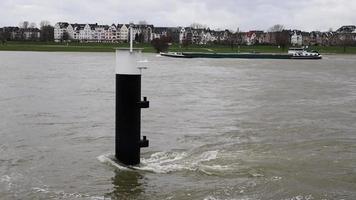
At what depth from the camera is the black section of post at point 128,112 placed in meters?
13.3

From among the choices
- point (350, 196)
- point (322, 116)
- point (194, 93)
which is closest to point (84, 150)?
point (350, 196)

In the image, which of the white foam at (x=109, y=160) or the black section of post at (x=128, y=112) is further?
the white foam at (x=109, y=160)

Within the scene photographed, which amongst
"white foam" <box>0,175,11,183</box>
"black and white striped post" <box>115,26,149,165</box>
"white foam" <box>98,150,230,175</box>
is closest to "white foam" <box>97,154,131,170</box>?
"white foam" <box>98,150,230,175</box>

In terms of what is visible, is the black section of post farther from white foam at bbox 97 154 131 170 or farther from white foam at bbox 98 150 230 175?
white foam at bbox 98 150 230 175

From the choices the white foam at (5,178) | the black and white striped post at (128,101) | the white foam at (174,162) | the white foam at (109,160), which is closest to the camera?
the white foam at (5,178)

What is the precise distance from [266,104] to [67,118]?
416 inches

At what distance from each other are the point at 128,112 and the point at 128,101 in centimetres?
24

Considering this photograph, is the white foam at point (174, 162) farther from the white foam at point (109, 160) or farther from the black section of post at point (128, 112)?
the black section of post at point (128, 112)

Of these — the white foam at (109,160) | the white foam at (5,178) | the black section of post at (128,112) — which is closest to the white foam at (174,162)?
the white foam at (109,160)

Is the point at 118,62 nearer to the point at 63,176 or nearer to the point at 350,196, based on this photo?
the point at 63,176

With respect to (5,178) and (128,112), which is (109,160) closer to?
(128,112)

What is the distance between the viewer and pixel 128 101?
44.0 feet

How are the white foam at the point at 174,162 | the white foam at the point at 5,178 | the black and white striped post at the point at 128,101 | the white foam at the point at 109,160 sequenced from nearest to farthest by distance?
the white foam at the point at 5,178, the black and white striped post at the point at 128,101, the white foam at the point at 109,160, the white foam at the point at 174,162

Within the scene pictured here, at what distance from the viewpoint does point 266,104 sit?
2912 centimetres
